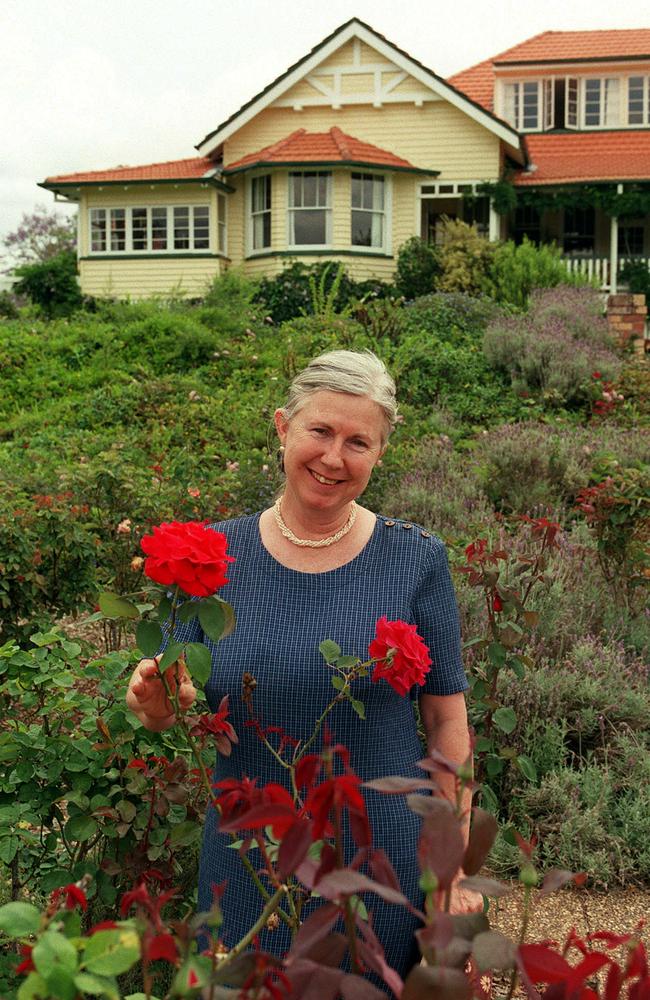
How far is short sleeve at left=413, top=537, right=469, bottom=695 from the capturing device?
219cm

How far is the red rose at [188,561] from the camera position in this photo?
1.40 metres

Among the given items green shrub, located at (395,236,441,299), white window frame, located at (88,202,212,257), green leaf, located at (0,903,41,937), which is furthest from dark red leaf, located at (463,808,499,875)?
white window frame, located at (88,202,212,257)

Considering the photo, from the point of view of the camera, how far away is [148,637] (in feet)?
4.95

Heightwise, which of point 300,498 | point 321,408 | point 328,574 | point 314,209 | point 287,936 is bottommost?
point 287,936

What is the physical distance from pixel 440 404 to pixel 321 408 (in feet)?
32.9

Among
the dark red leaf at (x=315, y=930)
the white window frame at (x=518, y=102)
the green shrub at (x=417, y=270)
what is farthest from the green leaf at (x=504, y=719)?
the white window frame at (x=518, y=102)

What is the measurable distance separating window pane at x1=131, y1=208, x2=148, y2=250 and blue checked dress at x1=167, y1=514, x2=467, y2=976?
20.4 meters

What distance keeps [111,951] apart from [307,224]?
815 inches

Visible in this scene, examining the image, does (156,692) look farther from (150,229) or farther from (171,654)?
(150,229)

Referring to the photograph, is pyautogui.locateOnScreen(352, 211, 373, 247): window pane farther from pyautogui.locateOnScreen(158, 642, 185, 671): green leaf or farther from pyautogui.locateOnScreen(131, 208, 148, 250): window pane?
pyautogui.locateOnScreen(158, 642, 185, 671): green leaf

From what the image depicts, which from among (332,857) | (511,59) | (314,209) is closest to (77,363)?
(314,209)

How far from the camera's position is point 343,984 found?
0.73m

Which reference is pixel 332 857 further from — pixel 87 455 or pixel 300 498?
pixel 87 455

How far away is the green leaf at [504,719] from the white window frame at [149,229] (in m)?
18.7
